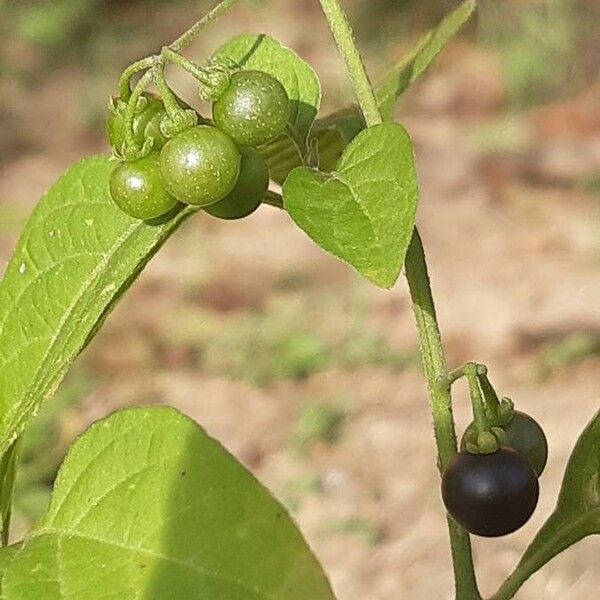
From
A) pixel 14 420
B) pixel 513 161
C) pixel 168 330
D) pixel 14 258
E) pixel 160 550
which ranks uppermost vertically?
pixel 513 161

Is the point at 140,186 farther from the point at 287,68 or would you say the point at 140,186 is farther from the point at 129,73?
the point at 287,68

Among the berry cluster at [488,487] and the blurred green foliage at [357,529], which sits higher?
the blurred green foliage at [357,529]

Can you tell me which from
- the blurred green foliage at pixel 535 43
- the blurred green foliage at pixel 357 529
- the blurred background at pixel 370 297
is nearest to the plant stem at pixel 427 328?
the blurred background at pixel 370 297

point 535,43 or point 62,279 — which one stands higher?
point 535,43

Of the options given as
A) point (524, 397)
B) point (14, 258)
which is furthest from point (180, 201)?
point (524, 397)

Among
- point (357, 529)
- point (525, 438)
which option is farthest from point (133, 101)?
point (357, 529)

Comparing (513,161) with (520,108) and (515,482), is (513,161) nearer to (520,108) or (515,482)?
(520,108)

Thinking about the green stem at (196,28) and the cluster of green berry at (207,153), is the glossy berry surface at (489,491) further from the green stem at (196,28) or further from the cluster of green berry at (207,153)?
the green stem at (196,28)
